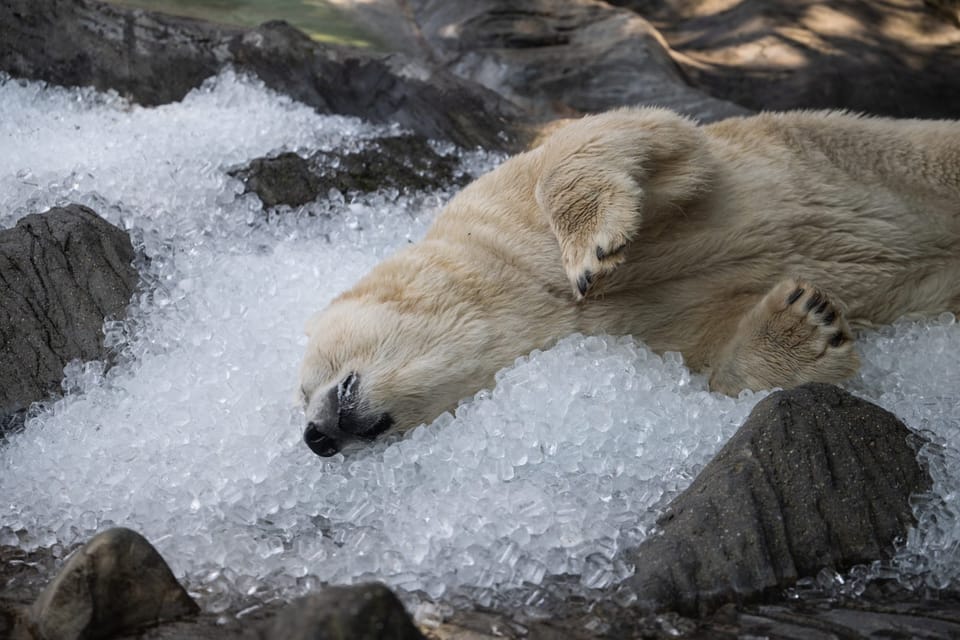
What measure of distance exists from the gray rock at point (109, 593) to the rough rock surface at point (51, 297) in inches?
60.3

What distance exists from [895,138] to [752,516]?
1.99m

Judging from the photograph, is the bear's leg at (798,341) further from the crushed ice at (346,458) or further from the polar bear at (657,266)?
the crushed ice at (346,458)

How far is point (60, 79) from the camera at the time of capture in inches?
235

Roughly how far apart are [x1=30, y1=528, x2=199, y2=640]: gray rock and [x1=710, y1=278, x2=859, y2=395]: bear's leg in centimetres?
187

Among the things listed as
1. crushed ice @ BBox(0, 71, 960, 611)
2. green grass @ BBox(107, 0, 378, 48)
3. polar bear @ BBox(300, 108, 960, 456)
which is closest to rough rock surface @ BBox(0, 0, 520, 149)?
green grass @ BBox(107, 0, 378, 48)

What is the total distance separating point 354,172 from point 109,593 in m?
3.42

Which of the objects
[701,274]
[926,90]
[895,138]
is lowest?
[926,90]

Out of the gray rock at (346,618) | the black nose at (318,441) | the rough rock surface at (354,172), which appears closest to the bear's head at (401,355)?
the black nose at (318,441)

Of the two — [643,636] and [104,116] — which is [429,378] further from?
[104,116]

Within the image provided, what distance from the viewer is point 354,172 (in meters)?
5.26

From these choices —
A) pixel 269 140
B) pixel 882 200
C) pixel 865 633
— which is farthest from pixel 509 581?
pixel 269 140

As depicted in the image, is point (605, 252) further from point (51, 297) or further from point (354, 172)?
point (354, 172)

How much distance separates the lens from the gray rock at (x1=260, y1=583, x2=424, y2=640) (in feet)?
5.28

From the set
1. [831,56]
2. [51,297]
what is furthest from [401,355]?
[831,56]
